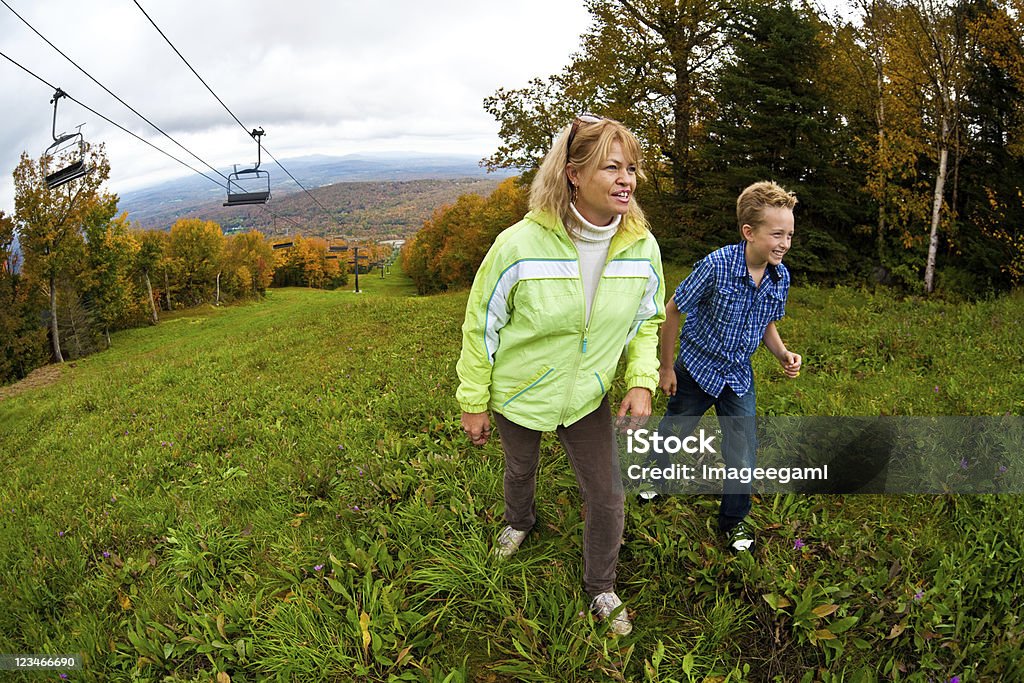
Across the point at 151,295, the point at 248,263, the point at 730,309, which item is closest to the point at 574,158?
the point at 730,309

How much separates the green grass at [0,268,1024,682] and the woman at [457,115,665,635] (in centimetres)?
46

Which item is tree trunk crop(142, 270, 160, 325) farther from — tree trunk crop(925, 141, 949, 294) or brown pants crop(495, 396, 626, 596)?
brown pants crop(495, 396, 626, 596)

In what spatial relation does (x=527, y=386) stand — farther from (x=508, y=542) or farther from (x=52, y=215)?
(x=52, y=215)

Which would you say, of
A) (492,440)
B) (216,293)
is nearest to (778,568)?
(492,440)

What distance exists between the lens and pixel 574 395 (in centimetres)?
234

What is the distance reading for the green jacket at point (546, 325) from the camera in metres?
2.18

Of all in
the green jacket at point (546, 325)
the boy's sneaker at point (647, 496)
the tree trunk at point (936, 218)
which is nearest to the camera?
the green jacket at point (546, 325)

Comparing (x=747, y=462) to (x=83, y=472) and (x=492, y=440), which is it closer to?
(x=492, y=440)

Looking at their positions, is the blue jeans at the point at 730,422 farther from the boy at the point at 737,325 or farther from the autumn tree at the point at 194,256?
the autumn tree at the point at 194,256

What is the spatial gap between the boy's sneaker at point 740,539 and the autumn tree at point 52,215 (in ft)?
109

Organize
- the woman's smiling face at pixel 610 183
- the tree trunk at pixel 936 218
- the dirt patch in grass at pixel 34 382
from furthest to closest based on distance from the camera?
the dirt patch in grass at pixel 34 382 → the tree trunk at pixel 936 218 → the woman's smiling face at pixel 610 183

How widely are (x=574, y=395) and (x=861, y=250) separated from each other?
16566 millimetres

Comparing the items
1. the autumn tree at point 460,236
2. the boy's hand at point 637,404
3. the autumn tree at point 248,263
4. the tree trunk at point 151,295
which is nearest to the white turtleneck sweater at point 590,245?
the boy's hand at point 637,404

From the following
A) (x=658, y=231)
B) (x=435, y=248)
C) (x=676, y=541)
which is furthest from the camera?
(x=435, y=248)
